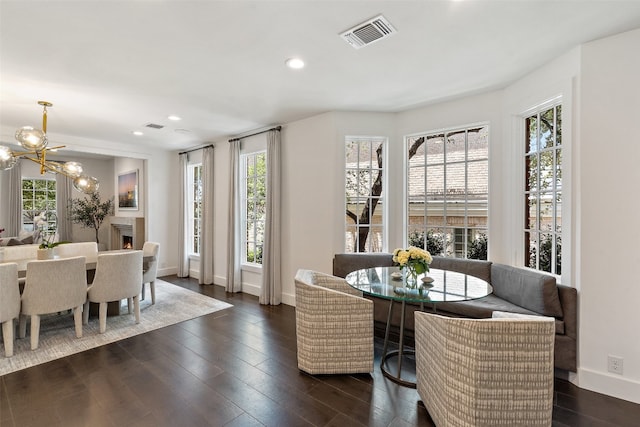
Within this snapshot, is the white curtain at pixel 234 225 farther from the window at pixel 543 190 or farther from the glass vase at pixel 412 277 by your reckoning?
the window at pixel 543 190

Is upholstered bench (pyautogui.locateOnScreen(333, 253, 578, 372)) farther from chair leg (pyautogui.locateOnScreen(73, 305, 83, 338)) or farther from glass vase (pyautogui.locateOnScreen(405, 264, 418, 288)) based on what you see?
chair leg (pyautogui.locateOnScreen(73, 305, 83, 338))

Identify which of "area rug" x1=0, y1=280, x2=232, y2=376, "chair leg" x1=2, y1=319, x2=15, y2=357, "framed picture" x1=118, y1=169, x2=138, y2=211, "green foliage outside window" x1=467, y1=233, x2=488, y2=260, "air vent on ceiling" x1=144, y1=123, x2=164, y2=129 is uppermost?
"air vent on ceiling" x1=144, y1=123, x2=164, y2=129

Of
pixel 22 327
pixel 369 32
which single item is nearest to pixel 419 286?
pixel 369 32

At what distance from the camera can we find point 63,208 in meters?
7.64

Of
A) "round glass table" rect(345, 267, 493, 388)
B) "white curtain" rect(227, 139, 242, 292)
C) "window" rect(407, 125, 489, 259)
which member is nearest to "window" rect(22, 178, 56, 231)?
"white curtain" rect(227, 139, 242, 292)

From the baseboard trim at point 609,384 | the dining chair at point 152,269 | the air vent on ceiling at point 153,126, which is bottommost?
the baseboard trim at point 609,384

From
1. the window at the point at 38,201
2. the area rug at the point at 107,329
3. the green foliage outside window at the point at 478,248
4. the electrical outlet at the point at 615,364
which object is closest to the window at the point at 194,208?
the area rug at the point at 107,329

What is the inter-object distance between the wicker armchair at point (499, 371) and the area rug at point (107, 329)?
10.8 feet

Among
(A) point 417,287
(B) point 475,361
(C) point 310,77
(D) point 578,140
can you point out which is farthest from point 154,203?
(D) point 578,140

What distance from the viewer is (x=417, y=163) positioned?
393 cm

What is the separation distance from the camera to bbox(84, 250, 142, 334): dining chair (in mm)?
3305

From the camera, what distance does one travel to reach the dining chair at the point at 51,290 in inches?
112

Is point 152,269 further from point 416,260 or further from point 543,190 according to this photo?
point 543,190

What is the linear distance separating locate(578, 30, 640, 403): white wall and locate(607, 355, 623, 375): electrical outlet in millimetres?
24
